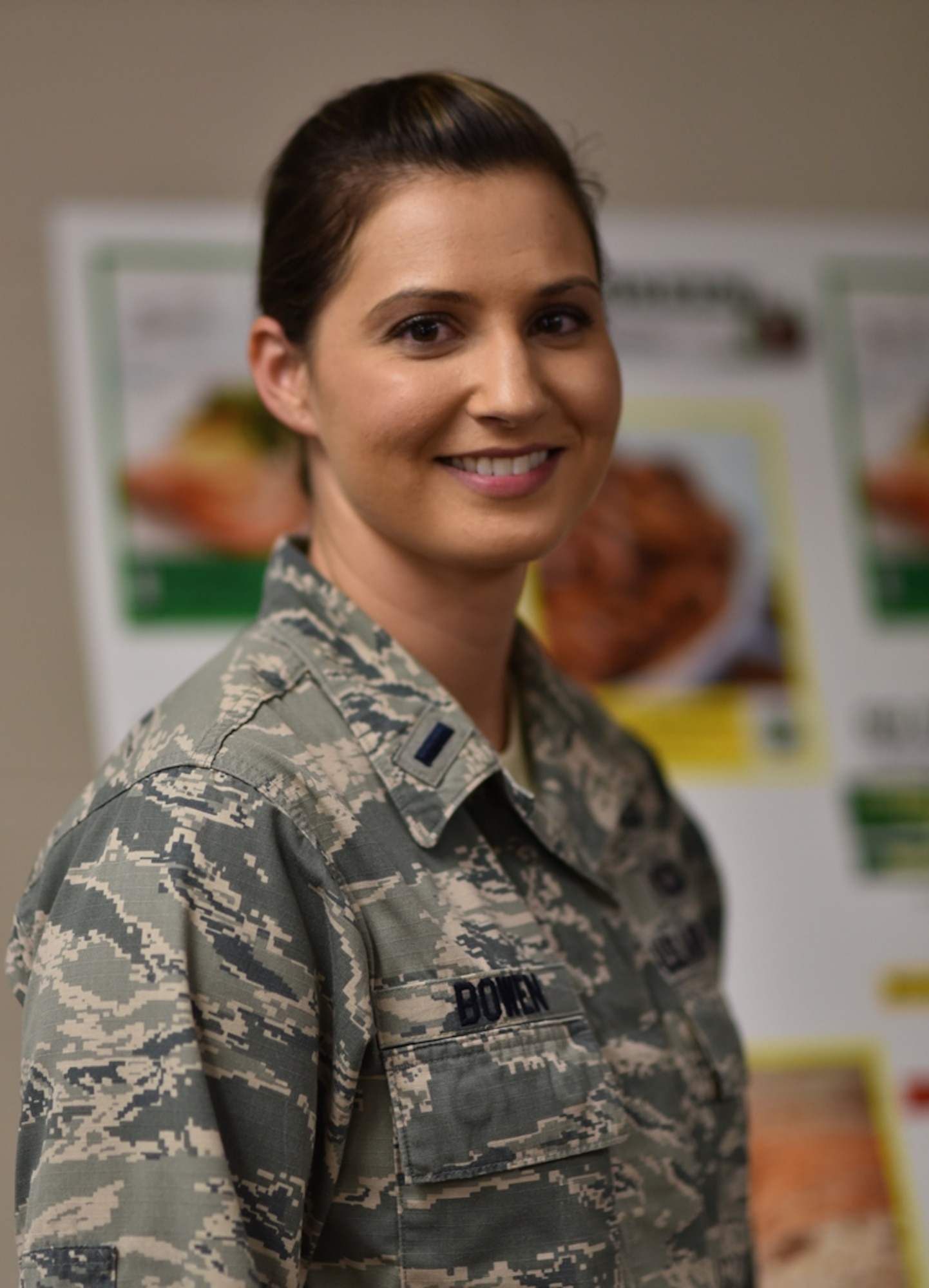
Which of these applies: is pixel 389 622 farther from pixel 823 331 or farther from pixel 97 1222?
pixel 823 331

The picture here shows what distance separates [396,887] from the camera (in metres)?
1.11

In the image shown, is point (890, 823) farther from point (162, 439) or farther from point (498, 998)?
point (498, 998)

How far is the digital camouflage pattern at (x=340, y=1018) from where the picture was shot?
0.95 m

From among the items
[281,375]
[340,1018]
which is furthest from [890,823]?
[340,1018]

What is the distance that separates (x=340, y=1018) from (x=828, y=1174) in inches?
58.7

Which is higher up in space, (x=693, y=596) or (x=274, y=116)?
(x=274, y=116)

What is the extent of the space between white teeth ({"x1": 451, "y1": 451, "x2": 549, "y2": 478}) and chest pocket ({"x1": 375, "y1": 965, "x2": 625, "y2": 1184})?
1.29ft

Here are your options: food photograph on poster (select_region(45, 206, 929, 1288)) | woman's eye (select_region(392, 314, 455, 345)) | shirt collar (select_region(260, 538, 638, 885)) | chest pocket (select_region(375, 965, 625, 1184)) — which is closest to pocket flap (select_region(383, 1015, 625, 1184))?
chest pocket (select_region(375, 965, 625, 1184))

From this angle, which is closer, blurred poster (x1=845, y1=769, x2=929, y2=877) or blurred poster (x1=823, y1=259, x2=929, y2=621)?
blurred poster (x1=845, y1=769, x2=929, y2=877)

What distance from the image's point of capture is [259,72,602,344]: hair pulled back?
1.21 m

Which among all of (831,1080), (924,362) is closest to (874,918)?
(831,1080)

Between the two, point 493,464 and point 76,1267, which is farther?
point 493,464

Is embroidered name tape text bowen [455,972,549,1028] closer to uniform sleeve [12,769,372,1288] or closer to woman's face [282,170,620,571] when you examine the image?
uniform sleeve [12,769,372,1288]

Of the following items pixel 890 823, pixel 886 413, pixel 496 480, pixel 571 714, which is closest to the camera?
pixel 496 480
